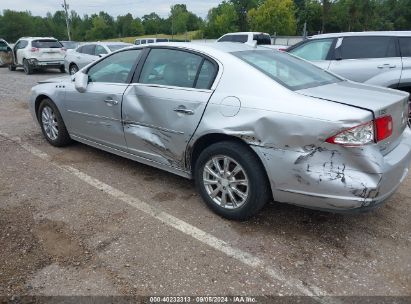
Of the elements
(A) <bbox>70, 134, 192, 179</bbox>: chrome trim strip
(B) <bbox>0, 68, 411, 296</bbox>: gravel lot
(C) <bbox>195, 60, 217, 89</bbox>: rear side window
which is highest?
(C) <bbox>195, 60, 217, 89</bbox>: rear side window

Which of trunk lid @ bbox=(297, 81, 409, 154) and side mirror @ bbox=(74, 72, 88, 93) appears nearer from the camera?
trunk lid @ bbox=(297, 81, 409, 154)

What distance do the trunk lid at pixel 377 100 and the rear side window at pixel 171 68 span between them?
3.57 feet

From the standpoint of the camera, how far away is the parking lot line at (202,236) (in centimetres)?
259

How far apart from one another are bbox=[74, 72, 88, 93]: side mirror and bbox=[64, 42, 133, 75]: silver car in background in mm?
8836

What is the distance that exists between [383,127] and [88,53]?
503 inches

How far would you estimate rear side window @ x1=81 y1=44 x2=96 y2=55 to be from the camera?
13.7 m

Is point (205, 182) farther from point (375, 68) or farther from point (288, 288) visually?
point (375, 68)

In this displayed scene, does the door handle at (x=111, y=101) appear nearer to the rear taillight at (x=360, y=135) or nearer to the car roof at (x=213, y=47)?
the car roof at (x=213, y=47)

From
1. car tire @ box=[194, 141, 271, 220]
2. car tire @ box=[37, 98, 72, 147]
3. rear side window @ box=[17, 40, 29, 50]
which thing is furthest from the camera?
rear side window @ box=[17, 40, 29, 50]

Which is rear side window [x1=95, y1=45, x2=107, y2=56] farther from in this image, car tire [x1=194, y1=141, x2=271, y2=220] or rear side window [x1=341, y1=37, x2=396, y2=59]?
car tire [x1=194, y1=141, x2=271, y2=220]

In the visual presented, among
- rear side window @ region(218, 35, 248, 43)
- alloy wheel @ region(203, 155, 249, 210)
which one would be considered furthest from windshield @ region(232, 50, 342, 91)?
rear side window @ region(218, 35, 248, 43)

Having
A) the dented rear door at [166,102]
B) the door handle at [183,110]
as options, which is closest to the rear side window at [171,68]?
the dented rear door at [166,102]

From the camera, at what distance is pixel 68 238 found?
10.2 ft

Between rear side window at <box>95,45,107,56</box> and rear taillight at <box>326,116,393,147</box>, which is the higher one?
rear side window at <box>95,45,107,56</box>
